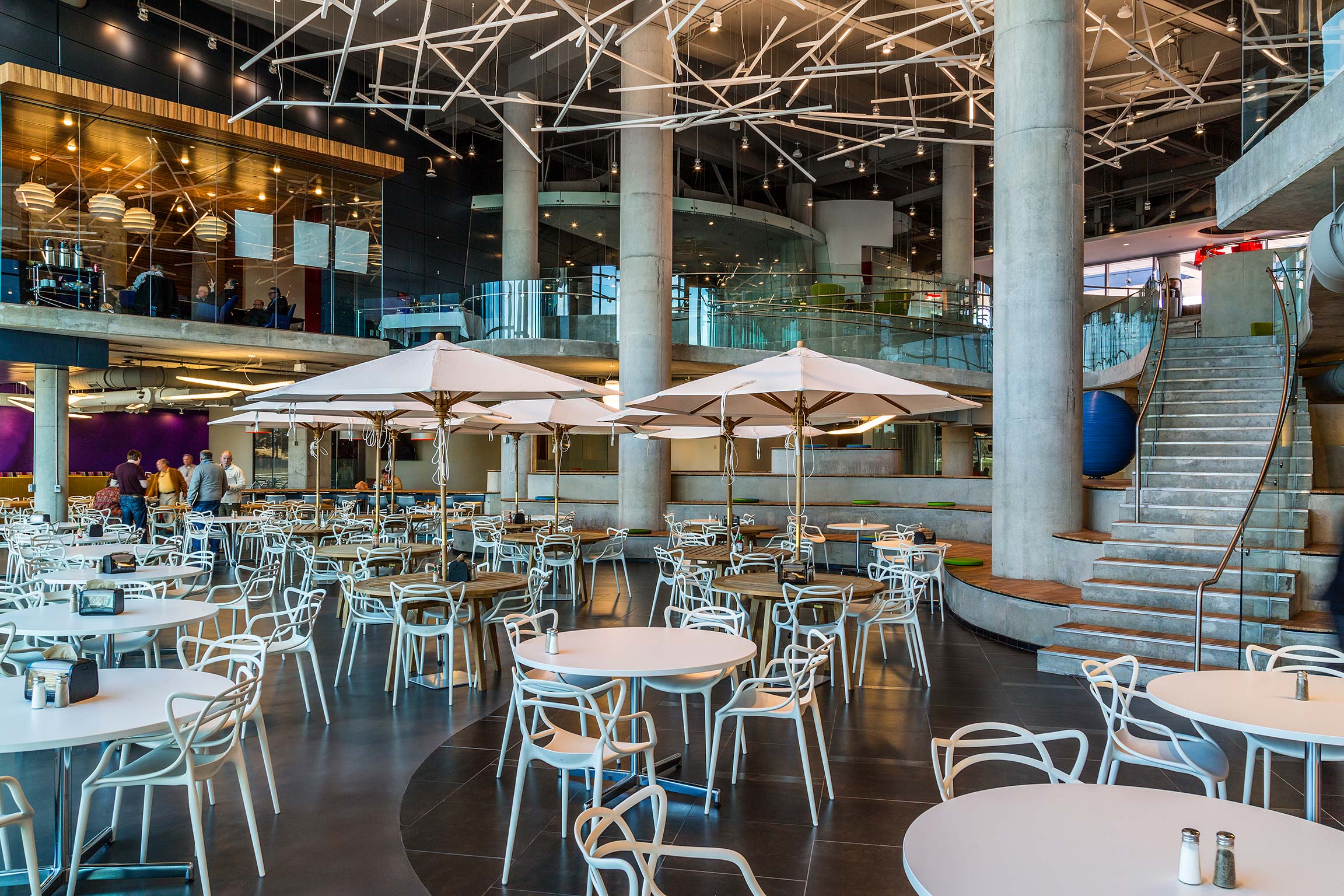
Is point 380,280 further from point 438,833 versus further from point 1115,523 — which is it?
point 438,833

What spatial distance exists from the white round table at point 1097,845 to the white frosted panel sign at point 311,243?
17.2m

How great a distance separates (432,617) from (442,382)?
202cm

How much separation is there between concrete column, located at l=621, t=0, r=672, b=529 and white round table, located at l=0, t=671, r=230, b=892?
11.1 m

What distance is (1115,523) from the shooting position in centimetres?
831

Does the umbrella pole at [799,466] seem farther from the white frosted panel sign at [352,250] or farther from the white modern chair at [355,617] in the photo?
the white frosted panel sign at [352,250]


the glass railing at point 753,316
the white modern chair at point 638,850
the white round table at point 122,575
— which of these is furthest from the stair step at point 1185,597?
the glass railing at point 753,316

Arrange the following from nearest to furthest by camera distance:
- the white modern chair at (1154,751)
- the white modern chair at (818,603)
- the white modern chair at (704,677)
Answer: the white modern chair at (1154,751) → the white modern chair at (704,677) → the white modern chair at (818,603)

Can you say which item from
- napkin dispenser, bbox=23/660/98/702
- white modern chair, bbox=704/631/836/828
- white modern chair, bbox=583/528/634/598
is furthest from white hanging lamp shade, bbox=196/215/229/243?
white modern chair, bbox=704/631/836/828

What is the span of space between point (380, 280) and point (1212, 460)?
15.0 meters

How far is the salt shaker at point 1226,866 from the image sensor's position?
184 centimetres

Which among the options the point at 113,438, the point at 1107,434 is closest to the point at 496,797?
the point at 1107,434

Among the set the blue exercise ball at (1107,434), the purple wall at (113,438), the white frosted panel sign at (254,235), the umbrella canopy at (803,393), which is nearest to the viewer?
the umbrella canopy at (803,393)

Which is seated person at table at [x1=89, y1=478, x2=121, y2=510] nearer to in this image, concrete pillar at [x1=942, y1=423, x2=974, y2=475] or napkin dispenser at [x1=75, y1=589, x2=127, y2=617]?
napkin dispenser at [x1=75, y1=589, x2=127, y2=617]

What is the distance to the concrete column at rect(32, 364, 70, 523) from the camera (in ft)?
47.6
